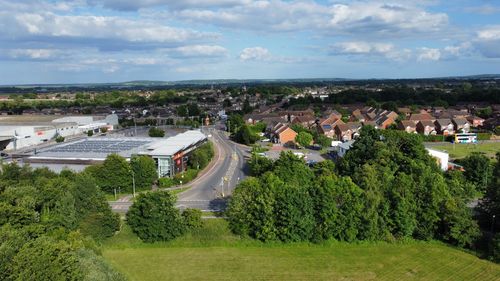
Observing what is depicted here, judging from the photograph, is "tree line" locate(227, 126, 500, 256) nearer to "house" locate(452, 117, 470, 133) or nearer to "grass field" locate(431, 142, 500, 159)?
"grass field" locate(431, 142, 500, 159)

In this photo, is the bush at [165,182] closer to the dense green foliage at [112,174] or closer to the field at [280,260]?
the dense green foliage at [112,174]

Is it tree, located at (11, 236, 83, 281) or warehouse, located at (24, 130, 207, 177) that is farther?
warehouse, located at (24, 130, 207, 177)

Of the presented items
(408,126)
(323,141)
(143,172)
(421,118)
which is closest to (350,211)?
(143,172)

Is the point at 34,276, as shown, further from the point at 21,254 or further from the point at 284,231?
the point at 284,231

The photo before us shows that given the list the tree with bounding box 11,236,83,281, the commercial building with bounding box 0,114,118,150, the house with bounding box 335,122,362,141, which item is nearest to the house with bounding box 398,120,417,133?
the house with bounding box 335,122,362,141

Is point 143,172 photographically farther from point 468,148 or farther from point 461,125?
point 461,125

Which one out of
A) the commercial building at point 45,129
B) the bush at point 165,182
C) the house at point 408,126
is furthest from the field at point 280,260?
the house at point 408,126
